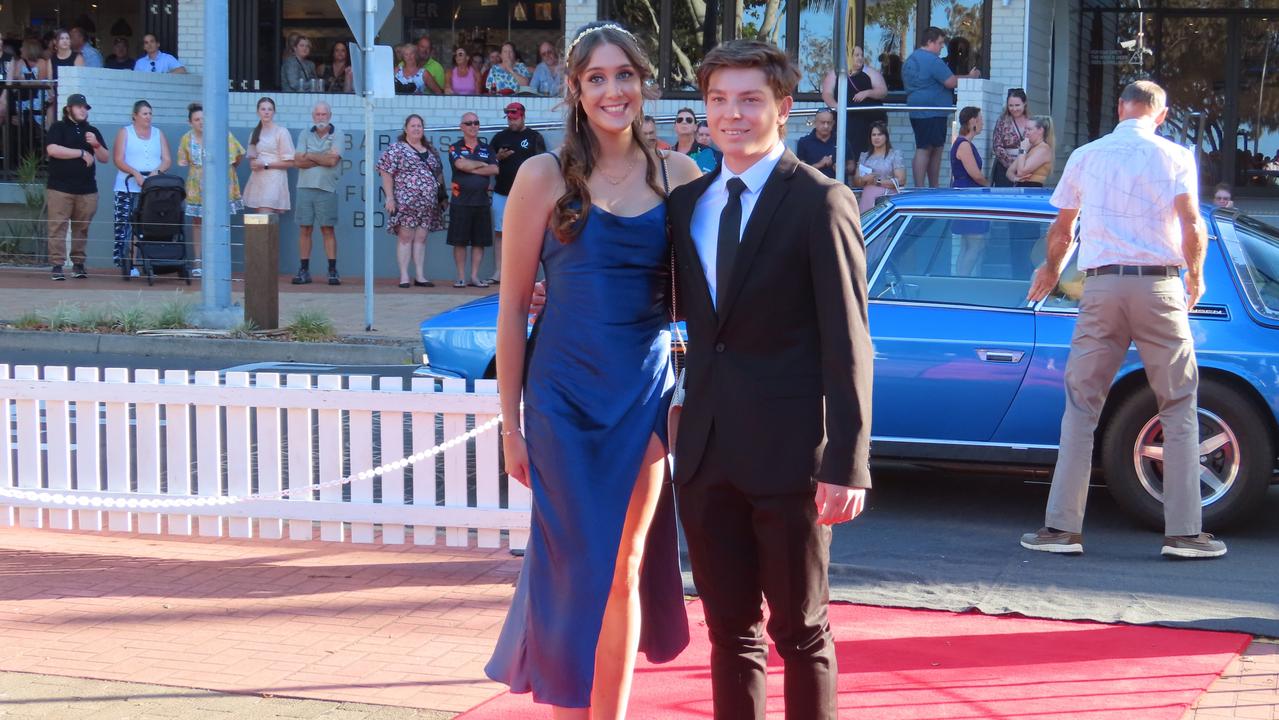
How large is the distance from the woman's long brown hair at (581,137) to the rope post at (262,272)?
31.9ft

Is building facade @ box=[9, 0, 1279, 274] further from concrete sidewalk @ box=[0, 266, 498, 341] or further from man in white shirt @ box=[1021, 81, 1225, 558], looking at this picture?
man in white shirt @ box=[1021, 81, 1225, 558]

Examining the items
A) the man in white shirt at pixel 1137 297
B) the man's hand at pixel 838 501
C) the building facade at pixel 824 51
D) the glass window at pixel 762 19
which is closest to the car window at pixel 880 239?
the man in white shirt at pixel 1137 297

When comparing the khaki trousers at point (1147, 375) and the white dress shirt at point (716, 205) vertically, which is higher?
the white dress shirt at point (716, 205)

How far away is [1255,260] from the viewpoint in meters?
7.16

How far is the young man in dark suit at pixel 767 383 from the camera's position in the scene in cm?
342

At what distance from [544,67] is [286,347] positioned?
27.4ft

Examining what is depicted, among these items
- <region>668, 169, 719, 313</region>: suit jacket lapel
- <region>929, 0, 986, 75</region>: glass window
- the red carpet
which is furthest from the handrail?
<region>668, 169, 719, 313</region>: suit jacket lapel

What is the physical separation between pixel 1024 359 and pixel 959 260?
2.09ft

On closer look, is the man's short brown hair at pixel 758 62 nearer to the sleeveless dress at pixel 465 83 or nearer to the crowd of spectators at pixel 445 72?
the crowd of spectators at pixel 445 72

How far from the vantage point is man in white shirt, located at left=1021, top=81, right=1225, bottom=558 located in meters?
6.37

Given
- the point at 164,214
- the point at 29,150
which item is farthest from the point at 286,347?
the point at 29,150

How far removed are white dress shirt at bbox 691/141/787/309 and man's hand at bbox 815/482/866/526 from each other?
0.53m

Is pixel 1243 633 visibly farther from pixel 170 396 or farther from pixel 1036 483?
pixel 170 396

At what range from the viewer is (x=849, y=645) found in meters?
5.27
